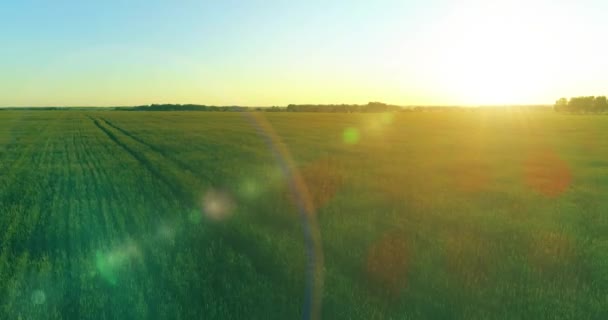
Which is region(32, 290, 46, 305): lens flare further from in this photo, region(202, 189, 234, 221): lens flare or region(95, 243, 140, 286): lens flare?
region(202, 189, 234, 221): lens flare

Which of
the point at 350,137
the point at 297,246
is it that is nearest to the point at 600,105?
the point at 350,137

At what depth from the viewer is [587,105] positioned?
15688cm

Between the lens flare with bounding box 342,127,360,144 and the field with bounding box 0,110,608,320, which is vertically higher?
the field with bounding box 0,110,608,320

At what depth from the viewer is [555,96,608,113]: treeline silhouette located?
506 ft

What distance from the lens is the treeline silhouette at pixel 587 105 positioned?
154 m

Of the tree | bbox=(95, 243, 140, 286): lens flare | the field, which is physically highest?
the tree

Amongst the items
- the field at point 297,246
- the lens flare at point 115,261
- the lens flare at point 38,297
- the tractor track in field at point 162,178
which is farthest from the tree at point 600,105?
the lens flare at point 38,297

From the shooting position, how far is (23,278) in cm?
602

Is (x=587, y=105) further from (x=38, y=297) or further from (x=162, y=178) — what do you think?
(x=38, y=297)

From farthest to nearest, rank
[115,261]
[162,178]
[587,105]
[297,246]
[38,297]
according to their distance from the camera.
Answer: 1. [587,105]
2. [162,178]
3. [297,246]
4. [115,261]
5. [38,297]

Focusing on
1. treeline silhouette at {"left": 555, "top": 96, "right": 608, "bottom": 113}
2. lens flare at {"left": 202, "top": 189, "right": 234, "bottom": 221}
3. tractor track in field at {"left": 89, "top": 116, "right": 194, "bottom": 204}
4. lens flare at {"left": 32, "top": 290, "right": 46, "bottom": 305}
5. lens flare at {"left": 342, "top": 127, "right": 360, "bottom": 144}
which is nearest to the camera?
lens flare at {"left": 32, "top": 290, "right": 46, "bottom": 305}

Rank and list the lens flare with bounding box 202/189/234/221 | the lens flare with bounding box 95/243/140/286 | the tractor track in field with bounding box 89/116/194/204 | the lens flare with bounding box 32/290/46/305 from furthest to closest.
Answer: the tractor track in field with bounding box 89/116/194/204 → the lens flare with bounding box 202/189/234/221 → the lens flare with bounding box 95/243/140/286 → the lens flare with bounding box 32/290/46/305

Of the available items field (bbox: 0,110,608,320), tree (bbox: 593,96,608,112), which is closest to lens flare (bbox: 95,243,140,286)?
field (bbox: 0,110,608,320)

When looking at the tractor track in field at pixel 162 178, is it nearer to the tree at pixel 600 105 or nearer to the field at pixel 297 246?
the field at pixel 297 246
